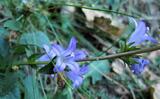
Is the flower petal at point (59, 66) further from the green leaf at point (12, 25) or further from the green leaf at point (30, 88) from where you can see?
the green leaf at point (12, 25)

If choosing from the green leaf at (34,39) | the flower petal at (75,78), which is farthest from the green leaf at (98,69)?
the flower petal at (75,78)

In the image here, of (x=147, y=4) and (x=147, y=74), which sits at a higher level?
(x=147, y=4)

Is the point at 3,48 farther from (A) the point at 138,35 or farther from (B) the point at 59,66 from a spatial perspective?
(A) the point at 138,35

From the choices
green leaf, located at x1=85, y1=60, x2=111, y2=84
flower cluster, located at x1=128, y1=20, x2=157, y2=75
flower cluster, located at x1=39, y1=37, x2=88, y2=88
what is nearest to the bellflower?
flower cluster, located at x1=39, y1=37, x2=88, y2=88

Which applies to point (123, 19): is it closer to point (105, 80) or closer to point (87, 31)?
point (87, 31)

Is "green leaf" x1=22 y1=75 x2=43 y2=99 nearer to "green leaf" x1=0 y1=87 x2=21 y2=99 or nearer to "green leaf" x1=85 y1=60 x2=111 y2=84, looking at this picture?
"green leaf" x1=0 y1=87 x2=21 y2=99

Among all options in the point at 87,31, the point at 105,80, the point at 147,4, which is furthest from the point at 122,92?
the point at 147,4

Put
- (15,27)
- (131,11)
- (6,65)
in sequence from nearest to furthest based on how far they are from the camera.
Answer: (6,65) → (15,27) → (131,11)
